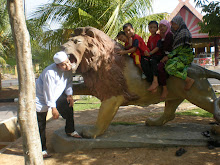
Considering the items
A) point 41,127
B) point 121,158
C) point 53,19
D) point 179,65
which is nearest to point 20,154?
point 41,127

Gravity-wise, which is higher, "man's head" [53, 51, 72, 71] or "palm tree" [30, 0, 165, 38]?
"palm tree" [30, 0, 165, 38]

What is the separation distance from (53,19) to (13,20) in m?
6.42

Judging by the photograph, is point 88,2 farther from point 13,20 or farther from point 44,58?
point 13,20

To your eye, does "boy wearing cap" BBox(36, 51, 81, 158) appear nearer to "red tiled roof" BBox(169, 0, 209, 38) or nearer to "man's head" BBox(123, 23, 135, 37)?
"man's head" BBox(123, 23, 135, 37)

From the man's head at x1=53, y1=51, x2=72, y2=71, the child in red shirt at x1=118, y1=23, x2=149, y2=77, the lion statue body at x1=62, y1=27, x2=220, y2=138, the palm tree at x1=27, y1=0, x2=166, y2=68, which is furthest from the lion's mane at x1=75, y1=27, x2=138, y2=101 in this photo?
the palm tree at x1=27, y1=0, x2=166, y2=68

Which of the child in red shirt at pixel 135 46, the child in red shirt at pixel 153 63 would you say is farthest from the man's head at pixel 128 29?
the child in red shirt at pixel 153 63

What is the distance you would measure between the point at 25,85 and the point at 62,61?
935 millimetres

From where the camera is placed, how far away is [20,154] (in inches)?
142

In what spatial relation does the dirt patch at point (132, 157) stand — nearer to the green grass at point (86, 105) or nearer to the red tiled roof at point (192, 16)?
the green grass at point (86, 105)

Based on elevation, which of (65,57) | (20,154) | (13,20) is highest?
(13,20)

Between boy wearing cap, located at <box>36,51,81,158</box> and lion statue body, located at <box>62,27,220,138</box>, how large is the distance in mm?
266

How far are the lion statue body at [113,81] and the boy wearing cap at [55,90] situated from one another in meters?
0.27

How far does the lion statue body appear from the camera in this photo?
3.21 meters

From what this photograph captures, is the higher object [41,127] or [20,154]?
[41,127]
